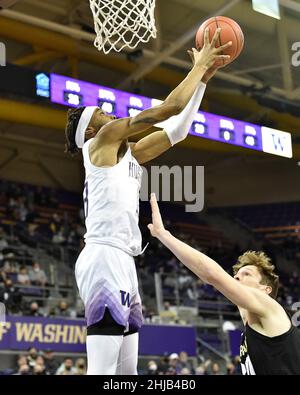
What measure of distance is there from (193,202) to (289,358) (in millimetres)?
16984

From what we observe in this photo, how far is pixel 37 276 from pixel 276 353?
10563 mm

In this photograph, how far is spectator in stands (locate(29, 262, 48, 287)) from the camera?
505 inches

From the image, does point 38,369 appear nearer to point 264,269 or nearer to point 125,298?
point 125,298

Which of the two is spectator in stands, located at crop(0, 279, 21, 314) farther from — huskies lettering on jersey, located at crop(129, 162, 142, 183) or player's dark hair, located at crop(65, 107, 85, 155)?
huskies lettering on jersey, located at crop(129, 162, 142, 183)

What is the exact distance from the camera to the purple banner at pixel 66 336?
10852mm

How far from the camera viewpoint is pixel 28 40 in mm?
13398

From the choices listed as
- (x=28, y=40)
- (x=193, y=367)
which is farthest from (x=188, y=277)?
(x=28, y=40)

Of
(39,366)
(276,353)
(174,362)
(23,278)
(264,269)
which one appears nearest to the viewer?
(276,353)

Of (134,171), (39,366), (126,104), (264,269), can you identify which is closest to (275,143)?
(126,104)

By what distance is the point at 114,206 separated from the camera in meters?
3.58

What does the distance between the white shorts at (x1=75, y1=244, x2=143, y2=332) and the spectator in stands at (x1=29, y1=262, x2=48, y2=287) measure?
30.8ft

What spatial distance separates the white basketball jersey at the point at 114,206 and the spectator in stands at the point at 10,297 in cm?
783

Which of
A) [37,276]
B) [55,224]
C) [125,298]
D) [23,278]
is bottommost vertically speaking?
[125,298]

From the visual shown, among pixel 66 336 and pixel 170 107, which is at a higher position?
pixel 66 336
